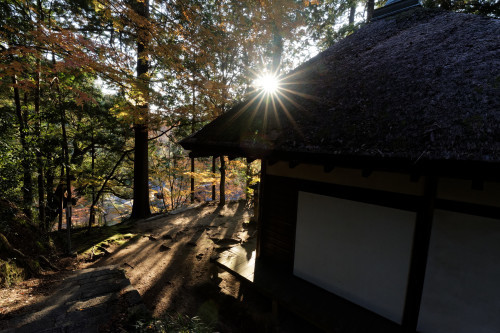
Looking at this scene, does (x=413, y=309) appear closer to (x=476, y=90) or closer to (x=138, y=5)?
(x=476, y=90)

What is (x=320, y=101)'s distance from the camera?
370 centimetres

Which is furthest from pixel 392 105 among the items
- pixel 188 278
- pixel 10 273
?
pixel 10 273

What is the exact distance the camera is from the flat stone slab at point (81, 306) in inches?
120

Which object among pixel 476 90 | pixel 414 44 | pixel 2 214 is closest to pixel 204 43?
pixel 414 44

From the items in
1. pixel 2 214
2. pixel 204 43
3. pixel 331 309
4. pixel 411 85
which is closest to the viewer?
pixel 411 85

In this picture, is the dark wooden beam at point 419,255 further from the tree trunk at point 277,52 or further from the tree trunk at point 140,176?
the tree trunk at point 140,176

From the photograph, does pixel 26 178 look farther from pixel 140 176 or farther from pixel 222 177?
pixel 222 177

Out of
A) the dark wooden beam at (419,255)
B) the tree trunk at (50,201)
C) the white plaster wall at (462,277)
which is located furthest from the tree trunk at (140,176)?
the white plaster wall at (462,277)

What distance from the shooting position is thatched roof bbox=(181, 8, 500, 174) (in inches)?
86.0

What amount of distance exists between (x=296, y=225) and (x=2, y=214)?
6948 mm

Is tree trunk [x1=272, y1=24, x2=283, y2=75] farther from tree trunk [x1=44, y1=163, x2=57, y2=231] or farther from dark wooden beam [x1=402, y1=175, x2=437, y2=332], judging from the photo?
tree trunk [x1=44, y1=163, x2=57, y2=231]

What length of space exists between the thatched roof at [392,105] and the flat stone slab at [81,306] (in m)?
3.09

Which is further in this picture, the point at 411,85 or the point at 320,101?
the point at 320,101

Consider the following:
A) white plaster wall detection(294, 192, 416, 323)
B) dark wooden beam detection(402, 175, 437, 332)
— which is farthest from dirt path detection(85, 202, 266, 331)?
dark wooden beam detection(402, 175, 437, 332)
